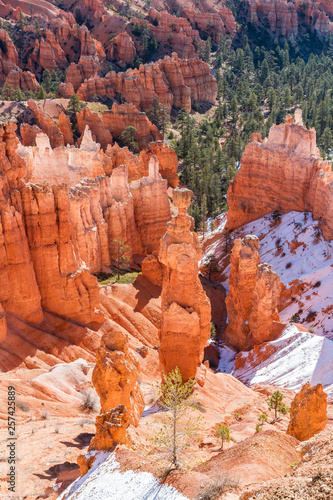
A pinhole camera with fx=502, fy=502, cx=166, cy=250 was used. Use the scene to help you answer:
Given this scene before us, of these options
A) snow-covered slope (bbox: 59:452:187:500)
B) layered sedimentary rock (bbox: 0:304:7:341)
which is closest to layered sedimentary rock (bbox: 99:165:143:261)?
layered sedimentary rock (bbox: 0:304:7:341)

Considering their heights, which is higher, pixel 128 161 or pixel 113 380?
pixel 113 380

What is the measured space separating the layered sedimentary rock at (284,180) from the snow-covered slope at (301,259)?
4.60 ft

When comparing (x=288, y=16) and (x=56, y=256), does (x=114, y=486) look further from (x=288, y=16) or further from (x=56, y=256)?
(x=288, y=16)

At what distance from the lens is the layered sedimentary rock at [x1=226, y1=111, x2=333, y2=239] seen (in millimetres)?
49344

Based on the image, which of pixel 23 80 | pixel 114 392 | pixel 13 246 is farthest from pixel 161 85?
pixel 114 392

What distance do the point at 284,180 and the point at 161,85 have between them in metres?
53.8

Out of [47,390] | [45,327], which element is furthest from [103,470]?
[45,327]

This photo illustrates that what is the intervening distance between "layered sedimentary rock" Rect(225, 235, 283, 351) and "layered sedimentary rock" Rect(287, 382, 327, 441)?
15.8 metres

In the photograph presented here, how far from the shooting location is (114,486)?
13.7m

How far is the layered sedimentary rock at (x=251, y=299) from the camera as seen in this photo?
36.8m

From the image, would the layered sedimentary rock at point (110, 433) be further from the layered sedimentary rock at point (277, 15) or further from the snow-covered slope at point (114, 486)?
the layered sedimentary rock at point (277, 15)

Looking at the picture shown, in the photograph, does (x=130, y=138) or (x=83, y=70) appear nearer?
(x=130, y=138)

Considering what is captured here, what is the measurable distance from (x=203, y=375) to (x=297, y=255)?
80.0ft

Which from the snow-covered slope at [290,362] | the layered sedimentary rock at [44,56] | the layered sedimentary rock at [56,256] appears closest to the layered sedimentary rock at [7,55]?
the layered sedimentary rock at [44,56]
